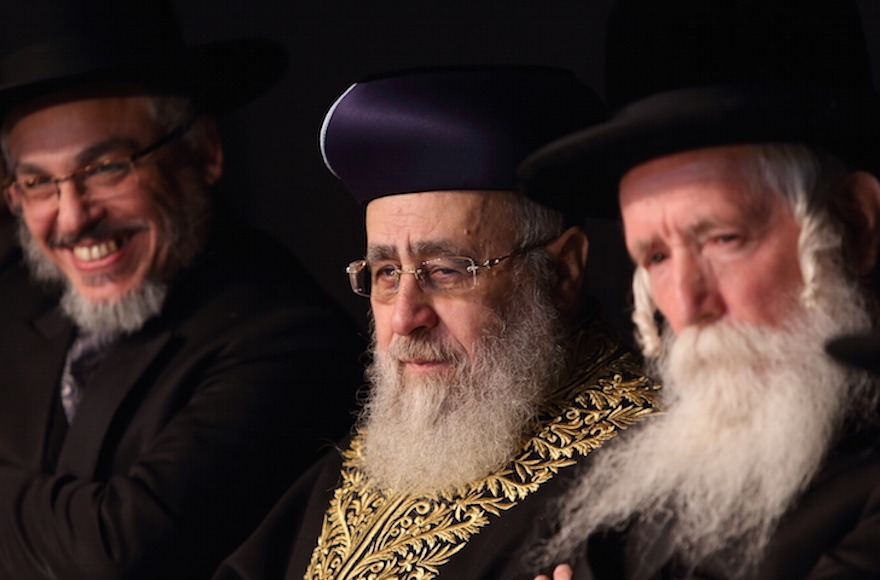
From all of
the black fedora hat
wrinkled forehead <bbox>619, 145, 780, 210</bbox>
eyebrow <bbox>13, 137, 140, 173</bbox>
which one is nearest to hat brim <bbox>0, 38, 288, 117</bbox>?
the black fedora hat

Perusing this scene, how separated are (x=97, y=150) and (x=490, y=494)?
5.93ft

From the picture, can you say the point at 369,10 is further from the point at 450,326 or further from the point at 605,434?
the point at 605,434

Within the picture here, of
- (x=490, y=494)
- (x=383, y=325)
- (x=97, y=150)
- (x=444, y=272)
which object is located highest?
(x=97, y=150)

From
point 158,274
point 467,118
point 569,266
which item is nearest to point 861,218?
point 569,266

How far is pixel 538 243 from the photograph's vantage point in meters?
3.18

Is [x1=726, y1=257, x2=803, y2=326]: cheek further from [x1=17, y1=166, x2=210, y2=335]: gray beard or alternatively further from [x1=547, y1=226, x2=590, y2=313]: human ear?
[x1=17, y1=166, x2=210, y2=335]: gray beard

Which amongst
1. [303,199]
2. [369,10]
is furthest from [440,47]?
[303,199]

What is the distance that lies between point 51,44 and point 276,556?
71.5 inches

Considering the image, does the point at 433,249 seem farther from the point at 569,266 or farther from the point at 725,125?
the point at 725,125

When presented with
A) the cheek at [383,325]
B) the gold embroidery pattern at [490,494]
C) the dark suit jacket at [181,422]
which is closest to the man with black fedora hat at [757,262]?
the gold embroidery pattern at [490,494]

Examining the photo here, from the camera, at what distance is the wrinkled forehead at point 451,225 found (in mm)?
3104

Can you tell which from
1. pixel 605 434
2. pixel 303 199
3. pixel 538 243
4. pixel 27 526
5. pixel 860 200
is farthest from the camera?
pixel 303 199

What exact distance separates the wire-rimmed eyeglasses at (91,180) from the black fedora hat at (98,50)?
256 millimetres

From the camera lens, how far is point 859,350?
2.10 m
